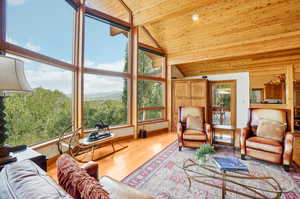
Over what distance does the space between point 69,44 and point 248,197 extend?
4.04m

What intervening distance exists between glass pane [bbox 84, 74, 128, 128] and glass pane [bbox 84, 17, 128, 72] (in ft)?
1.15

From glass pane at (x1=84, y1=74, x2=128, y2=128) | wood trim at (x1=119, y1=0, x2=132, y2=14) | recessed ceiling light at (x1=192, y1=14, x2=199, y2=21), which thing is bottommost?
glass pane at (x1=84, y1=74, x2=128, y2=128)

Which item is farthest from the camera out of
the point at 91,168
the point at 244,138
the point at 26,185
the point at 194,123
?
the point at 194,123

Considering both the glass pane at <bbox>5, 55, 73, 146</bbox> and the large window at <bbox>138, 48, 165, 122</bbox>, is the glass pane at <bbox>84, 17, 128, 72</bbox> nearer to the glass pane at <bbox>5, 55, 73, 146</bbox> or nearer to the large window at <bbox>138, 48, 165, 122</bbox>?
the large window at <bbox>138, 48, 165, 122</bbox>

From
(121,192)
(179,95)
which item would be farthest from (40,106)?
(179,95)

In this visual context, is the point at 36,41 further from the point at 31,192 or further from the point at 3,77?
the point at 31,192

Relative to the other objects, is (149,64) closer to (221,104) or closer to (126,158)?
(221,104)

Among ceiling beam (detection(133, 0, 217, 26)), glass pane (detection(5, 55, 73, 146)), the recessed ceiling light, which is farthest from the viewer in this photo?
the recessed ceiling light

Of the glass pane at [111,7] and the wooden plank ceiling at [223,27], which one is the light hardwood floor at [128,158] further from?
the glass pane at [111,7]

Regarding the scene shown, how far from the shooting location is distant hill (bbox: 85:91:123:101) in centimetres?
343

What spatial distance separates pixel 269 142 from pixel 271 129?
30cm

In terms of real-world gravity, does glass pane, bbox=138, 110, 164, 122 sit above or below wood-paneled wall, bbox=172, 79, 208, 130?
below

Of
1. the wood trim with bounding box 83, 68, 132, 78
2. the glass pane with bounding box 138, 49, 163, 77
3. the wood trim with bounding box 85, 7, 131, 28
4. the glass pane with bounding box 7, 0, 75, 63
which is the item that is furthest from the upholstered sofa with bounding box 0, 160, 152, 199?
the glass pane with bounding box 138, 49, 163, 77

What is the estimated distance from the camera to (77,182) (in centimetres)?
79
